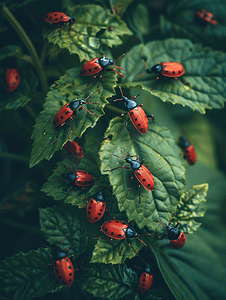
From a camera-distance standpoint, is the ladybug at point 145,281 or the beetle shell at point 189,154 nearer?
the ladybug at point 145,281

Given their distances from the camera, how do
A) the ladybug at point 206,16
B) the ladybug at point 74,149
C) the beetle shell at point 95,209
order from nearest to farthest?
the beetle shell at point 95,209
the ladybug at point 74,149
the ladybug at point 206,16

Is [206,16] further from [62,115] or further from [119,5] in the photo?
[62,115]

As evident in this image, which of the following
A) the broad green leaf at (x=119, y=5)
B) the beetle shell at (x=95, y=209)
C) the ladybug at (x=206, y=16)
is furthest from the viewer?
the ladybug at (x=206, y=16)

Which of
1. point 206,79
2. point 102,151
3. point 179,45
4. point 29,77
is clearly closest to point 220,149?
point 206,79

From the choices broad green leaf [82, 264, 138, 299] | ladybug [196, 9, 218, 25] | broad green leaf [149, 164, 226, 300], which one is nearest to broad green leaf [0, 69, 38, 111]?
broad green leaf [82, 264, 138, 299]

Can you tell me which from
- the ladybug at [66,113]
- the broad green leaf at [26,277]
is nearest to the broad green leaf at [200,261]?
the broad green leaf at [26,277]

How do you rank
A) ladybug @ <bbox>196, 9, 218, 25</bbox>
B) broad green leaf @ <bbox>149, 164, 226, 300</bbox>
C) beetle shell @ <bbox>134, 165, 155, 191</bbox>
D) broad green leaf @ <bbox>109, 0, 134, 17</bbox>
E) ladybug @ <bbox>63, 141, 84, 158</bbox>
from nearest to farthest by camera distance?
1. beetle shell @ <bbox>134, 165, 155, 191</bbox>
2. ladybug @ <bbox>63, 141, 84, 158</bbox>
3. broad green leaf @ <bbox>149, 164, 226, 300</bbox>
4. broad green leaf @ <bbox>109, 0, 134, 17</bbox>
5. ladybug @ <bbox>196, 9, 218, 25</bbox>

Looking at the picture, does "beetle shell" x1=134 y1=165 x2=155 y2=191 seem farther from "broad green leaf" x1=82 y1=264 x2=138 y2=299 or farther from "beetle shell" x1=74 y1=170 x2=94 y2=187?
"broad green leaf" x1=82 y1=264 x2=138 y2=299

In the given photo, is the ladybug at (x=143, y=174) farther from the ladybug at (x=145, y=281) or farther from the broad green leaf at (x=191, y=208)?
the ladybug at (x=145, y=281)
